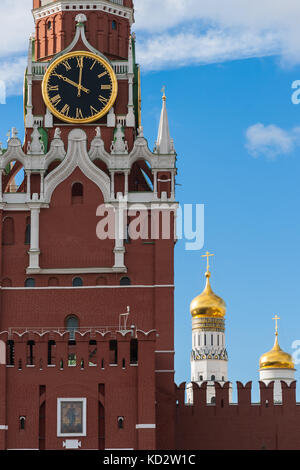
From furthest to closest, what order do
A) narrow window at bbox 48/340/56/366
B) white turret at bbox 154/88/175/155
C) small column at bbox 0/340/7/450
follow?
white turret at bbox 154/88/175/155 → narrow window at bbox 48/340/56/366 → small column at bbox 0/340/7/450

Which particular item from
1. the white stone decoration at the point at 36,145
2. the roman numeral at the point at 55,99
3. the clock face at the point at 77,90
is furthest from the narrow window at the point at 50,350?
the roman numeral at the point at 55,99

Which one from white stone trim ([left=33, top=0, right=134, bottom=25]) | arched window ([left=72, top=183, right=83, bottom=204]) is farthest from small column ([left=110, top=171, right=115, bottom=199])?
white stone trim ([left=33, top=0, right=134, bottom=25])

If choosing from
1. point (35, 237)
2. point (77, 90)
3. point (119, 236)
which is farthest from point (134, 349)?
point (77, 90)

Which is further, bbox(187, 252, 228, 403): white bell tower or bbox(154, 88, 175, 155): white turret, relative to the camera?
bbox(187, 252, 228, 403): white bell tower

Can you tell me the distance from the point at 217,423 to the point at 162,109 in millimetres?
13319

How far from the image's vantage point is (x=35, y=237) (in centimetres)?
6200

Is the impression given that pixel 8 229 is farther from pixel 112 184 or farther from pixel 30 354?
pixel 30 354

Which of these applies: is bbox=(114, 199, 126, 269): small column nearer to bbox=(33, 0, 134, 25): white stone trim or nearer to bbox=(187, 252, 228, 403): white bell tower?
bbox=(33, 0, 134, 25): white stone trim

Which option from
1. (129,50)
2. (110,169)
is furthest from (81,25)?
(110,169)

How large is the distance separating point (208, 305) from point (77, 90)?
1587 inches

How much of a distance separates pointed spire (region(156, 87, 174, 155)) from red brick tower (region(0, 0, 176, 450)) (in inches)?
2.1

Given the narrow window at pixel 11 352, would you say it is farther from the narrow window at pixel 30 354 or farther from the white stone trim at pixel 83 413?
the white stone trim at pixel 83 413

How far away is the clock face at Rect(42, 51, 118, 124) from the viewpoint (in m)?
64.0

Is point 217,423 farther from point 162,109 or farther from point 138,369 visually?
point 162,109
